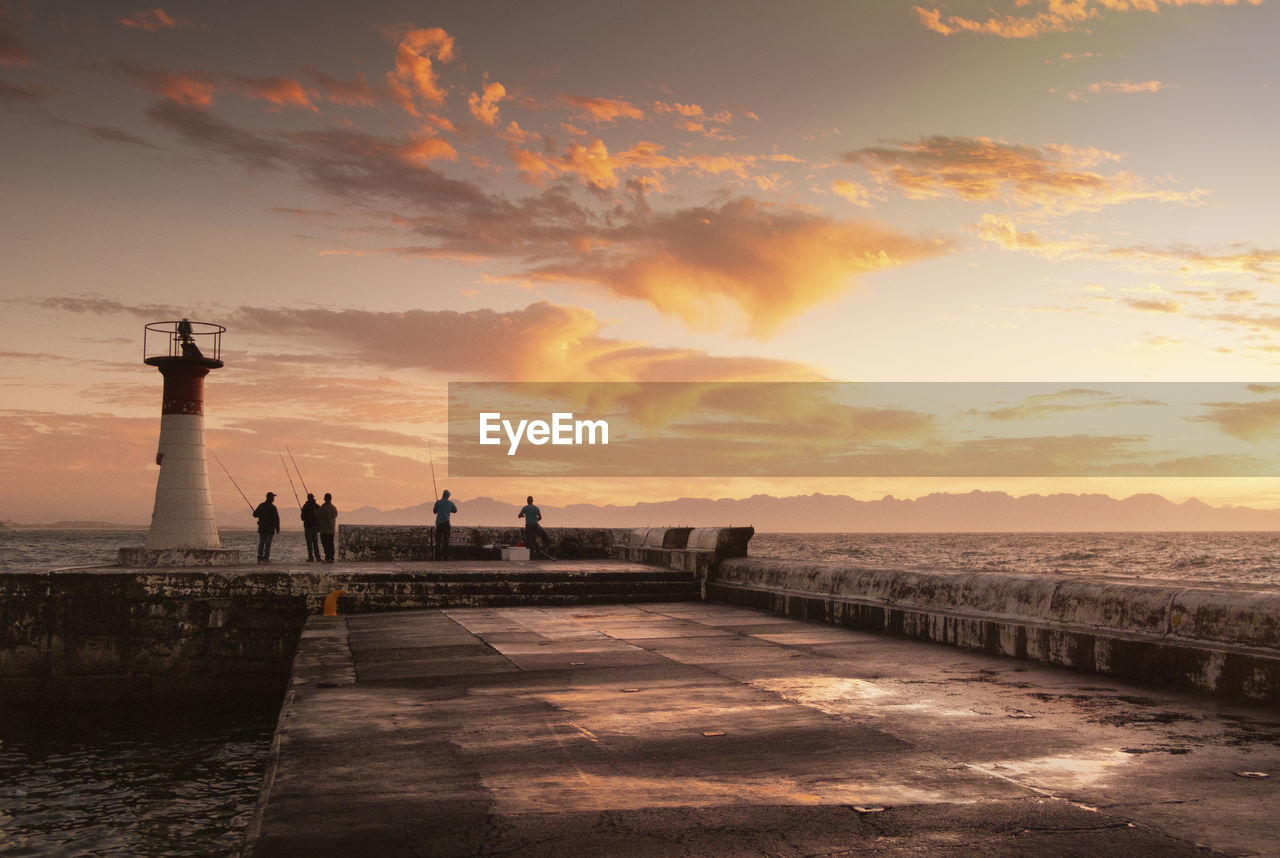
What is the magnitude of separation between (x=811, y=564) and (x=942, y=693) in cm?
620

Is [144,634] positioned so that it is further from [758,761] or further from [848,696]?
[758,761]

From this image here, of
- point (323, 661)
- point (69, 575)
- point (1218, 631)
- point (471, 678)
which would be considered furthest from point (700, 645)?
point (69, 575)

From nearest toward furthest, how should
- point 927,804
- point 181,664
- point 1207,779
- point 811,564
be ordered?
1. point 927,804
2. point 1207,779
3. point 811,564
4. point 181,664

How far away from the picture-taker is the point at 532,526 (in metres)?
22.1

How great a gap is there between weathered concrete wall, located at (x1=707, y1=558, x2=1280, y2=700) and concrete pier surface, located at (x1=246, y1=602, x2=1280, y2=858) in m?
0.24

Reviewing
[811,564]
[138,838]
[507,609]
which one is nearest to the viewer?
[138,838]

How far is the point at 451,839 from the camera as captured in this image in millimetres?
3604

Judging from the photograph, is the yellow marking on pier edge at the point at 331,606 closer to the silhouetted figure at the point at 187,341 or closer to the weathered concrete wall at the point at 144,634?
the weathered concrete wall at the point at 144,634

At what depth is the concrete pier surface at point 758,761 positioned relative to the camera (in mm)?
3650

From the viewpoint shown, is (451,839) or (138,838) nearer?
(451,839)

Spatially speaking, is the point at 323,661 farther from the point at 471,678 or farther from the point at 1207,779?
the point at 1207,779

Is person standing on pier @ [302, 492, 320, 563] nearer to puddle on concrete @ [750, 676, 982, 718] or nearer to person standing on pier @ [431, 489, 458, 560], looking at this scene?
person standing on pier @ [431, 489, 458, 560]

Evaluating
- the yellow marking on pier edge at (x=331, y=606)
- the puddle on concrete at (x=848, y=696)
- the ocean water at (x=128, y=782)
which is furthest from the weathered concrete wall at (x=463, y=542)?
the puddle on concrete at (x=848, y=696)

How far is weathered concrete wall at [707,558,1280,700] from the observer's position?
6.56m
